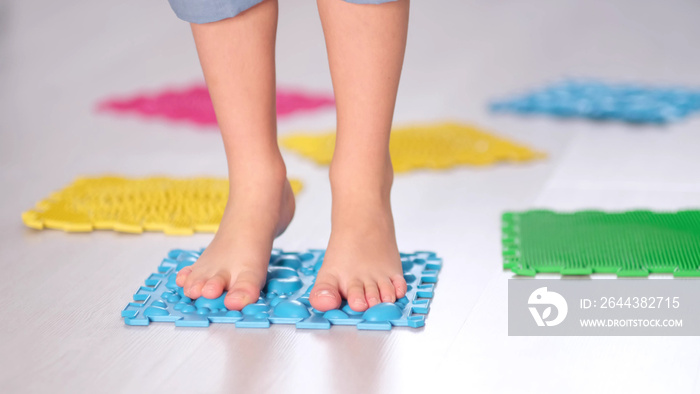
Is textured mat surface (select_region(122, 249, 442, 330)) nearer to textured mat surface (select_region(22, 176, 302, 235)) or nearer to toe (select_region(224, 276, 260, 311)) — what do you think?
toe (select_region(224, 276, 260, 311))

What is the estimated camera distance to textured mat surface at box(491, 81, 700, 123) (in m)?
2.12

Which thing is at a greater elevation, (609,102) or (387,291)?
(609,102)

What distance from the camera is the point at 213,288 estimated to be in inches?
43.3

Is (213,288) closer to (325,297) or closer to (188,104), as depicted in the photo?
(325,297)

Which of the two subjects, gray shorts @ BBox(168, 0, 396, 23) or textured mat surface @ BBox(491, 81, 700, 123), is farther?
textured mat surface @ BBox(491, 81, 700, 123)

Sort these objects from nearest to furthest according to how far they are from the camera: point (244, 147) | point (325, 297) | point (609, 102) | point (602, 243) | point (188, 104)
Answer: point (325, 297) → point (244, 147) → point (602, 243) → point (609, 102) → point (188, 104)

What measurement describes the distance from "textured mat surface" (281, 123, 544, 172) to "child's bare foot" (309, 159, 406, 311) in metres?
0.62

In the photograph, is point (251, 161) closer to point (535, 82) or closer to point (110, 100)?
point (110, 100)

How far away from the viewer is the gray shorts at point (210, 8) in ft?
3.64

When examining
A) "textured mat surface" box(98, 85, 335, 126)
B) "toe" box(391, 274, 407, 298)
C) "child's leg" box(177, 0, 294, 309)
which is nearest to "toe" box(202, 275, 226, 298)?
"child's leg" box(177, 0, 294, 309)

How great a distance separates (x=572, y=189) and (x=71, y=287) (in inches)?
36.9

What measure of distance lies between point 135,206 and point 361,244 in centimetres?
60

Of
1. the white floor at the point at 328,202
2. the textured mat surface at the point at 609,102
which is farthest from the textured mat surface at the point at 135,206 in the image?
the textured mat surface at the point at 609,102

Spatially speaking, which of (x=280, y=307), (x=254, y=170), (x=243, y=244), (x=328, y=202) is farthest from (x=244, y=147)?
(x=328, y=202)
